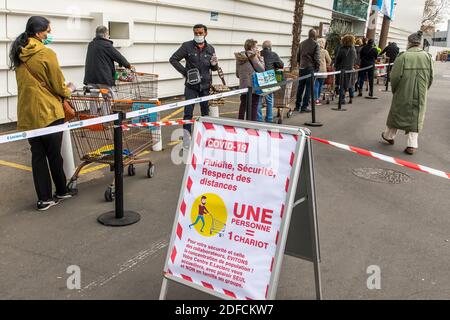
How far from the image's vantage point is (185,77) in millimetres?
7863

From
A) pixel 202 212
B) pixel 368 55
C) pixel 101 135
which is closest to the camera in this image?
pixel 202 212

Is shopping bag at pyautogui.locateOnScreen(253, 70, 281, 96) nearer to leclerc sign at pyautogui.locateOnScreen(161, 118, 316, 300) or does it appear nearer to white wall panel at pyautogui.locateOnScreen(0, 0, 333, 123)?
white wall panel at pyautogui.locateOnScreen(0, 0, 333, 123)

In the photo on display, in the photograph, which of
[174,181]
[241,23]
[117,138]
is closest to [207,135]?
[117,138]

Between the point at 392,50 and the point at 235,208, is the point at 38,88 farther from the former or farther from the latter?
the point at 392,50

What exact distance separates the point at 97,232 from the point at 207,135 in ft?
6.68

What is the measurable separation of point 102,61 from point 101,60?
0.08 feet

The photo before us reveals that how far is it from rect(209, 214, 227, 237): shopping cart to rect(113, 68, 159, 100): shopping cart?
514cm

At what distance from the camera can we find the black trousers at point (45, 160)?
202 inches

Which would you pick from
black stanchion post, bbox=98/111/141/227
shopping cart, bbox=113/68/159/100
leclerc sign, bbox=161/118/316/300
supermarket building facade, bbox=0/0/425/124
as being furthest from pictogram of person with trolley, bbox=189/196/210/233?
supermarket building facade, bbox=0/0/425/124

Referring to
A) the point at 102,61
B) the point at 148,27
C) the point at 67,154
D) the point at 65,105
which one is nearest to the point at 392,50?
the point at 148,27

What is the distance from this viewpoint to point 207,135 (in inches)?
130

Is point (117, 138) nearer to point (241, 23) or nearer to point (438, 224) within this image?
point (438, 224)

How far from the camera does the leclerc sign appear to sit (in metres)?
2.96

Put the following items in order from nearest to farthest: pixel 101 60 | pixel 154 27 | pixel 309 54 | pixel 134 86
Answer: pixel 101 60
pixel 134 86
pixel 309 54
pixel 154 27
